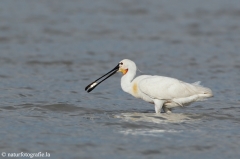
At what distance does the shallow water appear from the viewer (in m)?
9.49

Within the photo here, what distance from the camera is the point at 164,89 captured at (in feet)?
37.2

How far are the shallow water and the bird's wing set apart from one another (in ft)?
1.22

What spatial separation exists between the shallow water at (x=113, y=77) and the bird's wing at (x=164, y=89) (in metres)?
0.37

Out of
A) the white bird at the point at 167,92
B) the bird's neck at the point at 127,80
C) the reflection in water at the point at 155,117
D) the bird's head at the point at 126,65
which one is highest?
the bird's head at the point at 126,65

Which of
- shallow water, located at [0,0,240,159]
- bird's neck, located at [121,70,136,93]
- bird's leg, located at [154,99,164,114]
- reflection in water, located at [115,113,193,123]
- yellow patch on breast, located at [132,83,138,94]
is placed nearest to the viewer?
shallow water, located at [0,0,240,159]

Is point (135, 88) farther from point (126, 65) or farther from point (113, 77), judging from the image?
point (113, 77)

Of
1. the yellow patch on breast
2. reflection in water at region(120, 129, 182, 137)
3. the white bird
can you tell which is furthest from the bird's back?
reflection in water at region(120, 129, 182, 137)

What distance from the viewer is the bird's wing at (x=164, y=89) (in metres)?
11.3

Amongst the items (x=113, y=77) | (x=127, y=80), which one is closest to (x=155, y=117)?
(x=127, y=80)

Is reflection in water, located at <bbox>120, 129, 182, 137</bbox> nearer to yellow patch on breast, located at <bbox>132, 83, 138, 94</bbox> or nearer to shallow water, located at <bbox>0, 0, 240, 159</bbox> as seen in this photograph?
shallow water, located at <bbox>0, 0, 240, 159</bbox>

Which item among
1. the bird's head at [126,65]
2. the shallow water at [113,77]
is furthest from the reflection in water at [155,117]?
the bird's head at [126,65]

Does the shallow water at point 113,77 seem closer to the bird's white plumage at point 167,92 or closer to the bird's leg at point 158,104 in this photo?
the bird's leg at point 158,104

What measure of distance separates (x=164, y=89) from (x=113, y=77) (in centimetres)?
425

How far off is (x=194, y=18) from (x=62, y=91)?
38.1 feet
